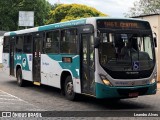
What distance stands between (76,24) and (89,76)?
2040 millimetres

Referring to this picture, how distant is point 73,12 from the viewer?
163 ft

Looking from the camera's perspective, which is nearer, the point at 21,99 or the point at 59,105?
the point at 59,105

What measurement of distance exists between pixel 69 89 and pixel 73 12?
122ft

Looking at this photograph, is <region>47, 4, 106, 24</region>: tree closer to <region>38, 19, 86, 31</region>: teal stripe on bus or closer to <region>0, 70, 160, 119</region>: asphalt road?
<region>38, 19, 86, 31</region>: teal stripe on bus

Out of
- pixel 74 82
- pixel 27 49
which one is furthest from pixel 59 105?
pixel 27 49

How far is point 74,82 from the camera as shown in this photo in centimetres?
1275

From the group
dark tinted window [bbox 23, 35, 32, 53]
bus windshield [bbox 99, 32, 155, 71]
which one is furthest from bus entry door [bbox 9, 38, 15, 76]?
bus windshield [bbox 99, 32, 155, 71]

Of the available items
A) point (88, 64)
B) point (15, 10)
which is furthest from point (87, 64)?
point (15, 10)

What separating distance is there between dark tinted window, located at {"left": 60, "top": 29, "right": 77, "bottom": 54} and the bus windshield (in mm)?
1669

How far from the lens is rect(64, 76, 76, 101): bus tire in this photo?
43.1ft

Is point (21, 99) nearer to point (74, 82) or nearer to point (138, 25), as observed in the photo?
point (74, 82)

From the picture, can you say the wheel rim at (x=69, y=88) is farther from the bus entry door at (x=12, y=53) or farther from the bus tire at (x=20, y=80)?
the bus entry door at (x=12, y=53)

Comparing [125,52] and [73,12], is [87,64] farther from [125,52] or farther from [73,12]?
[73,12]

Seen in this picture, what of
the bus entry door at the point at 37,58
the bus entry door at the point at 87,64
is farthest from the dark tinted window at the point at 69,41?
the bus entry door at the point at 37,58
